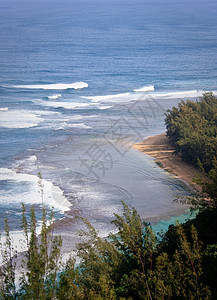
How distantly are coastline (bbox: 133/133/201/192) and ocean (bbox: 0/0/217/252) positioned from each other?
2.52ft

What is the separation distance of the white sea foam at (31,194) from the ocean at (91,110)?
0.06m

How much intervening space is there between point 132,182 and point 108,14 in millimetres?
122290

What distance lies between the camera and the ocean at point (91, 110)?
2272 cm

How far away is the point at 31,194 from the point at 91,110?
69.3 feet

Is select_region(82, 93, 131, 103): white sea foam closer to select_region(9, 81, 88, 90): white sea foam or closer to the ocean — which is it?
the ocean

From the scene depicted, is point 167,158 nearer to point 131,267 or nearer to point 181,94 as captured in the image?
point 131,267

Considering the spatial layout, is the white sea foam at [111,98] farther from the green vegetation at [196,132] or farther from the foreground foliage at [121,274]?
the foreground foliage at [121,274]

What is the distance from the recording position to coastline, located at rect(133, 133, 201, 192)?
25.7 metres

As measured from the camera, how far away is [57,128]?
36.9 metres

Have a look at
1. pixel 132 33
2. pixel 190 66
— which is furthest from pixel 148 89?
pixel 132 33

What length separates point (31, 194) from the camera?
2317 cm

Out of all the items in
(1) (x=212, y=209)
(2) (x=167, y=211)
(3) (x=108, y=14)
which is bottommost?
(2) (x=167, y=211)

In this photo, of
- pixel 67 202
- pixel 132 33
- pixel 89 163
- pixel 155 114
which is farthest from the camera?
pixel 132 33

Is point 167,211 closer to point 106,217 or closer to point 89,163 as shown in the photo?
point 106,217
